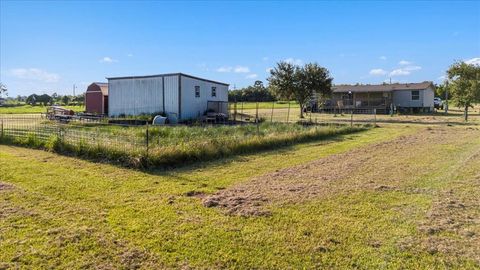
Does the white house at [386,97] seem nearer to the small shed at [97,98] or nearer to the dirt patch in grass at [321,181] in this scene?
the small shed at [97,98]

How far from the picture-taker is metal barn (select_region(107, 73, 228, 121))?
24.9 meters

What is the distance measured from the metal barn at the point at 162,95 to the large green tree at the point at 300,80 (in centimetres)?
813

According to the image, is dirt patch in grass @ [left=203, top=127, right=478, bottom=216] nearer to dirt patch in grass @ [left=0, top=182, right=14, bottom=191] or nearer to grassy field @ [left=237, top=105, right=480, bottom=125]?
dirt patch in grass @ [left=0, top=182, right=14, bottom=191]

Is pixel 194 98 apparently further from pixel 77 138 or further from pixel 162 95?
pixel 77 138

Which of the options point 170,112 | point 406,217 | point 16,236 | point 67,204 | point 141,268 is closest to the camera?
point 141,268

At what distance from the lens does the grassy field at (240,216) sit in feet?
12.3

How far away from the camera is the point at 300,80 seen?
3356 centimetres

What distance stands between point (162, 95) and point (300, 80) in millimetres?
13860

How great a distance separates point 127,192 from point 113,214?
47.9 inches

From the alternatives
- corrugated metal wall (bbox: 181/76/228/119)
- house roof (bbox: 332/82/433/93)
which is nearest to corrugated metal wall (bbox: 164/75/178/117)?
corrugated metal wall (bbox: 181/76/228/119)

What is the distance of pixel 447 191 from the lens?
247 inches

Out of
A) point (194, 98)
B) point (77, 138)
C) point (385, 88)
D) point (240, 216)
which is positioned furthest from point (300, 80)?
point (240, 216)

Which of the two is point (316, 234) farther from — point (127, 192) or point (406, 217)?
point (127, 192)

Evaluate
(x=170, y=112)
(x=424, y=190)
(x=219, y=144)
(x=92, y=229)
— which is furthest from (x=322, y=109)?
(x=92, y=229)
